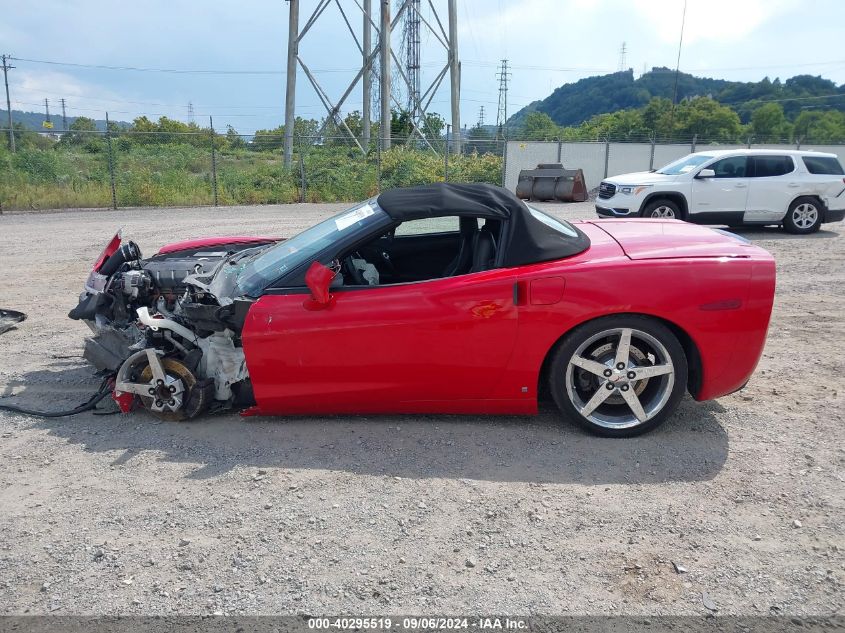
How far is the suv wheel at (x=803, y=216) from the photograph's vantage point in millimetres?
13414

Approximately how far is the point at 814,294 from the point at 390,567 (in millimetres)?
7032

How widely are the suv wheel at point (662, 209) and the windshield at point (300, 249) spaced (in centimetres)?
988

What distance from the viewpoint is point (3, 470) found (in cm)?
383

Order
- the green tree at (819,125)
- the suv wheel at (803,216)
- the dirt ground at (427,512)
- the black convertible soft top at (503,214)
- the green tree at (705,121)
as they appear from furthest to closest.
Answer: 1. the green tree at (705,121)
2. the green tree at (819,125)
3. the suv wheel at (803,216)
4. the black convertible soft top at (503,214)
5. the dirt ground at (427,512)

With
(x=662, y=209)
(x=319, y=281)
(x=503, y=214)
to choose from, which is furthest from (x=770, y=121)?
(x=319, y=281)

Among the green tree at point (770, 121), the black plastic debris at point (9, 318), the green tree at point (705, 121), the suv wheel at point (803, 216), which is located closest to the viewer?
the black plastic debris at point (9, 318)

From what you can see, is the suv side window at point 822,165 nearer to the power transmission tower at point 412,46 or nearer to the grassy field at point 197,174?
the grassy field at point 197,174

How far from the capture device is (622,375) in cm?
396

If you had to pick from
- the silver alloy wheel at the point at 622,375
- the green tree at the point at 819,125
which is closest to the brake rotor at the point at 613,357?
the silver alloy wheel at the point at 622,375

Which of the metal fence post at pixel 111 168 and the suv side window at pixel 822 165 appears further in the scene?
the metal fence post at pixel 111 168

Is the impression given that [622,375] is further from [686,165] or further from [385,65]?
[385,65]

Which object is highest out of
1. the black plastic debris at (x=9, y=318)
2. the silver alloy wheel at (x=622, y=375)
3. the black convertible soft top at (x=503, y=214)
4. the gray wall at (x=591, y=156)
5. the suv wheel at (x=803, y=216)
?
the gray wall at (x=591, y=156)

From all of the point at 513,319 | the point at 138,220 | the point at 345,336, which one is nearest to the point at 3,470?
the point at 345,336

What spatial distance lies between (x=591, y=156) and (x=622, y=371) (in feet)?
80.7
